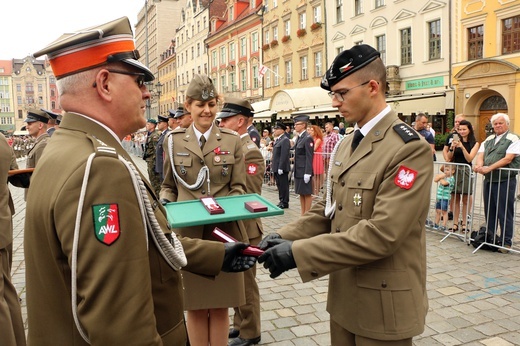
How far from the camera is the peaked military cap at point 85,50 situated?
167 centimetres

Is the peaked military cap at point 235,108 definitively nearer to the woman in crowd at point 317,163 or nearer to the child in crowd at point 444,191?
the child in crowd at point 444,191

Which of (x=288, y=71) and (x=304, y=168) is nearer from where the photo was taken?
(x=304, y=168)

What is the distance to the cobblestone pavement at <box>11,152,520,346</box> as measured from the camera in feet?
13.2

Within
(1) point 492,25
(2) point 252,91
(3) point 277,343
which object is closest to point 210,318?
(3) point 277,343

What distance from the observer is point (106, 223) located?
1.45 meters

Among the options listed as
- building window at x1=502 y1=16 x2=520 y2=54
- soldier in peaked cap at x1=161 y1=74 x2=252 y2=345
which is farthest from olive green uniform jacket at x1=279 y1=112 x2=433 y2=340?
building window at x1=502 y1=16 x2=520 y2=54

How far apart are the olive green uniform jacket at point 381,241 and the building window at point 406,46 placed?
2637 cm

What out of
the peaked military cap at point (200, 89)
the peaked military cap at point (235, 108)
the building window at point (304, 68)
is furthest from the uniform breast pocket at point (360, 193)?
the building window at point (304, 68)

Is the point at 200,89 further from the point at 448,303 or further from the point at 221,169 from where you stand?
the point at 448,303

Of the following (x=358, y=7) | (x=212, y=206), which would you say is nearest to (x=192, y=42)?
(x=358, y=7)

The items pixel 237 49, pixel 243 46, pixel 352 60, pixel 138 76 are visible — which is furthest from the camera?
pixel 237 49

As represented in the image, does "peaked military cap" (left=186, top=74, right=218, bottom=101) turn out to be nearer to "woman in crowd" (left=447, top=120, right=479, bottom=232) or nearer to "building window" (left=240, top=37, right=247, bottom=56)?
"woman in crowd" (left=447, top=120, right=479, bottom=232)

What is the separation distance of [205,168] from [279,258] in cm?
171

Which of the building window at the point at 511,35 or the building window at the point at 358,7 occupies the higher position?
the building window at the point at 358,7
